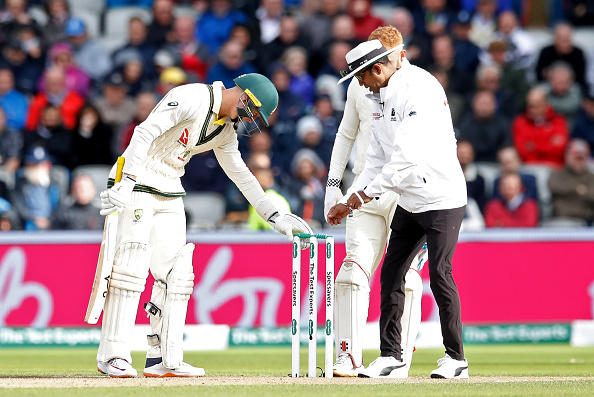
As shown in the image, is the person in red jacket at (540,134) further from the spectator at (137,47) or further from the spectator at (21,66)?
the spectator at (21,66)

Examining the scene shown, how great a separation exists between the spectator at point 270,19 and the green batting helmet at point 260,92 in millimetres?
8219

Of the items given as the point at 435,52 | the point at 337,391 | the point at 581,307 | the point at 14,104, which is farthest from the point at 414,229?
the point at 14,104

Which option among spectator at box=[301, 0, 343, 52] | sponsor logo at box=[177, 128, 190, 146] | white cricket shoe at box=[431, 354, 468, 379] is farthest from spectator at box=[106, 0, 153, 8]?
white cricket shoe at box=[431, 354, 468, 379]

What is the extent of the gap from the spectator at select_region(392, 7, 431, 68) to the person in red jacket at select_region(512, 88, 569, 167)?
1.59 metres

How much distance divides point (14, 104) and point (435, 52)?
5.89 metres

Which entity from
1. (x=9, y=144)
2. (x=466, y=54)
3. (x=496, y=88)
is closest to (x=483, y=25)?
(x=466, y=54)

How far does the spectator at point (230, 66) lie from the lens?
14.0 metres

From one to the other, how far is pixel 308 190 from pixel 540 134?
3.46 m

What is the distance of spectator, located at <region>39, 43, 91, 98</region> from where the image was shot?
1445 cm

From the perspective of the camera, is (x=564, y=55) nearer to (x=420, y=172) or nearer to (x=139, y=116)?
(x=139, y=116)

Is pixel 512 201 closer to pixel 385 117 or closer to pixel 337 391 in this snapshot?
pixel 385 117

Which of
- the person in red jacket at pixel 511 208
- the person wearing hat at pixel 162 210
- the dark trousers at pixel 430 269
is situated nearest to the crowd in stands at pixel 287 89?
the person in red jacket at pixel 511 208

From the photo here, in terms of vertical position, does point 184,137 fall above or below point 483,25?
below

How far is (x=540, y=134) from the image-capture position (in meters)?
13.2
